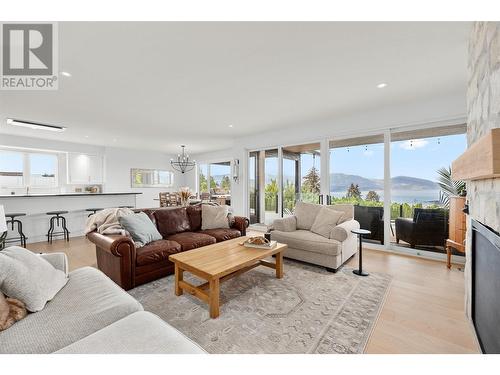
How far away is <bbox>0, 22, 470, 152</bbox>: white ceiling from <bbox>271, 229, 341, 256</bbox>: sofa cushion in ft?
7.01

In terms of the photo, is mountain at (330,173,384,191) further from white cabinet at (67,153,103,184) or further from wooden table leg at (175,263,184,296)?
white cabinet at (67,153,103,184)

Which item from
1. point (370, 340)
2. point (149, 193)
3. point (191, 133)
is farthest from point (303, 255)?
point (149, 193)

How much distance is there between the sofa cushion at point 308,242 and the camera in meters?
2.92

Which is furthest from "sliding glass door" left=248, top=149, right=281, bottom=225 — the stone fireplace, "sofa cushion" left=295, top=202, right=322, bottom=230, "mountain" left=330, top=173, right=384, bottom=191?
the stone fireplace

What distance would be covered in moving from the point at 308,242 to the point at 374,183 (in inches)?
80.5

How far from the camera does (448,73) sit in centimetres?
267

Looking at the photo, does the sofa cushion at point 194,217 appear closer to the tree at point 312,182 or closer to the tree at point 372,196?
the tree at point 312,182

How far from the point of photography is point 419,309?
2.08m

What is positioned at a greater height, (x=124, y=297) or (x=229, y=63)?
(x=229, y=63)

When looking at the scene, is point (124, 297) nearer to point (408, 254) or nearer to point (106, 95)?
point (106, 95)

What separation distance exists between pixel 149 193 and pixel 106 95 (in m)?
5.54

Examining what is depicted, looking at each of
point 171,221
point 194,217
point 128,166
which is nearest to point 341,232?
point 194,217

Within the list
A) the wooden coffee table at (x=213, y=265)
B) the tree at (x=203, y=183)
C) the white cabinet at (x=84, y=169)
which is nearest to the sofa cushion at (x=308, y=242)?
the wooden coffee table at (x=213, y=265)

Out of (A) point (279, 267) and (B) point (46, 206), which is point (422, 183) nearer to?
(A) point (279, 267)
